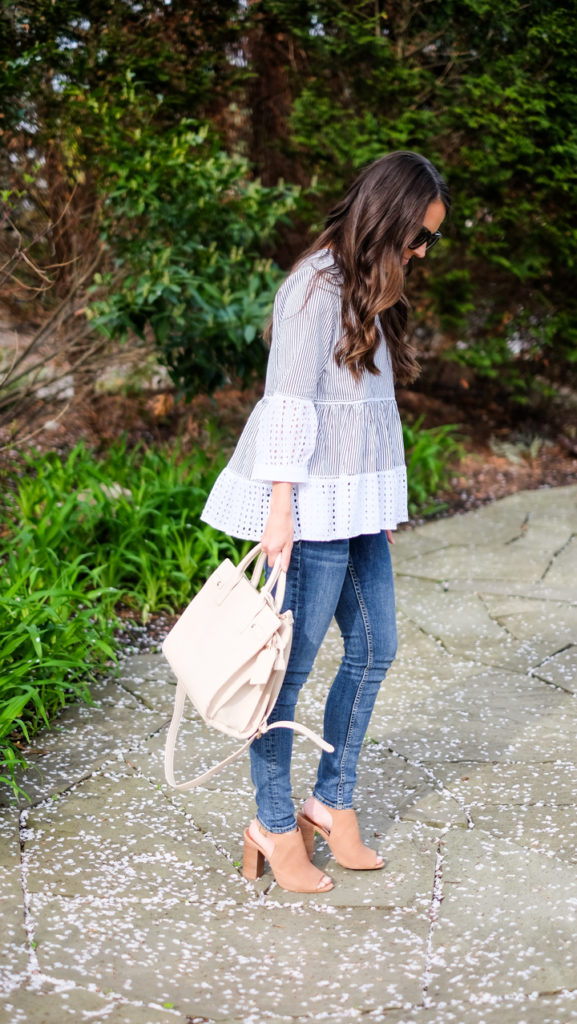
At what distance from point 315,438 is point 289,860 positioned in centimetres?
93

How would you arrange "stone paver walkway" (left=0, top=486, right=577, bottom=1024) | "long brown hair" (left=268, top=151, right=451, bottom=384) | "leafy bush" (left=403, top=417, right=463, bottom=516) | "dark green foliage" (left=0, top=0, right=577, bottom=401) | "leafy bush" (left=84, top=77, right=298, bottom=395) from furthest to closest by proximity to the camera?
"leafy bush" (left=403, top=417, right=463, bottom=516) < "dark green foliage" (left=0, top=0, right=577, bottom=401) < "leafy bush" (left=84, top=77, right=298, bottom=395) < "long brown hair" (left=268, top=151, right=451, bottom=384) < "stone paver walkway" (left=0, top=486, right=577, bottom=1024)

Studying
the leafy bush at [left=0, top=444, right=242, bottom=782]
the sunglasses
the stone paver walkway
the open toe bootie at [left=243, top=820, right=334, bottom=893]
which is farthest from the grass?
the sunglasses

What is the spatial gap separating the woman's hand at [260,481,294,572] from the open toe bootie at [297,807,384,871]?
674mm

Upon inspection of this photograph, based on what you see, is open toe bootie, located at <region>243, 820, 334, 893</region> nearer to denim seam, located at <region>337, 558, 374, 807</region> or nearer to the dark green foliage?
denim seam, located at <region>337, 558, 374, 807</region>

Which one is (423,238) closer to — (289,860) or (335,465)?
(335,465)

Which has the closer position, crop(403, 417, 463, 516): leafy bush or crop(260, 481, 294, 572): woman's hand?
crop(260, 481, 294, 572): woman's hand

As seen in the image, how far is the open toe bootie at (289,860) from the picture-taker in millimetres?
2191

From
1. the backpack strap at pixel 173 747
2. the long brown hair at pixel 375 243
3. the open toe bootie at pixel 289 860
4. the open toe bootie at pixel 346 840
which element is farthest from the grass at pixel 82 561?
the long brown hair at pixel 375 243

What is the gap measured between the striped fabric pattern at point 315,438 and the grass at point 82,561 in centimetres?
99

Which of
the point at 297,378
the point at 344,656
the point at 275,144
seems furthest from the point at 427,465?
the point at 297,378

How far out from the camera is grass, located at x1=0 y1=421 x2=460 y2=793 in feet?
9.65

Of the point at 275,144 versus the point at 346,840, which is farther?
the point at 275,144

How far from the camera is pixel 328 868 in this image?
91.9 inches

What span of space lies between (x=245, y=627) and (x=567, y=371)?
5.00 m
